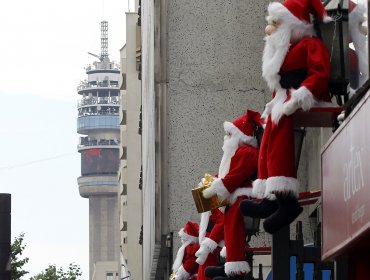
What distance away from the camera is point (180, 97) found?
21281 millimetres

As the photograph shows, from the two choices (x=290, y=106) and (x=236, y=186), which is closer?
(x=290, y=106)

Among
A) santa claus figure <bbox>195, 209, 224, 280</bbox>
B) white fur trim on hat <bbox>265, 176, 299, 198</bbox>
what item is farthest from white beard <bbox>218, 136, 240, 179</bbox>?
white fur trim on hat <bbox>265, 176, 299, 198</bbox>

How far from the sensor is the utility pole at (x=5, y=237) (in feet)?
39.1

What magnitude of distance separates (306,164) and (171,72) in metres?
3.51

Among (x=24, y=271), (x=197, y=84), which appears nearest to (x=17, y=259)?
(x=24, y=271)

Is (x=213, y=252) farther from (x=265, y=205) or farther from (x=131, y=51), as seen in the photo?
(x=131, y=51)

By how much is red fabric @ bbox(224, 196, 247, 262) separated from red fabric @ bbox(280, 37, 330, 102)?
2332 mm

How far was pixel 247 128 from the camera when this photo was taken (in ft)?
43.3

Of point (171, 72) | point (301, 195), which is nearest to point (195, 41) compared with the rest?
point (171, 72)

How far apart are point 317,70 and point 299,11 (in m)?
0.63

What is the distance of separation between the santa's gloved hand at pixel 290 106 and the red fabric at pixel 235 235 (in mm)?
2377

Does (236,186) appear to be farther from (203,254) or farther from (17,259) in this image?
(17,259)

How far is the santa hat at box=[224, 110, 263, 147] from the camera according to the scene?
13062 mm

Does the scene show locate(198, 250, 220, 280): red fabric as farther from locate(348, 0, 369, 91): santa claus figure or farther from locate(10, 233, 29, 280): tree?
locate(10, 233, 29, 280): tree
